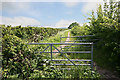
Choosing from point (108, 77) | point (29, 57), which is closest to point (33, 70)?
point (29, 57)

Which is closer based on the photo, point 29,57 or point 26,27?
point 29,57

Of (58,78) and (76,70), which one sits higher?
(76,70)

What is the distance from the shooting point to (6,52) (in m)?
3.09

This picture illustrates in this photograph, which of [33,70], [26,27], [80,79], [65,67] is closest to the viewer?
[80,79]

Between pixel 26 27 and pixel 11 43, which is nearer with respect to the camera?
pixel 11 43

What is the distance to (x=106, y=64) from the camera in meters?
A: 3.79

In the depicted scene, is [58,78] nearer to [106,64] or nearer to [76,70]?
[76,70]

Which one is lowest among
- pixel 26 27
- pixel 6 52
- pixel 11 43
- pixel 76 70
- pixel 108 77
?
pixel 108 77

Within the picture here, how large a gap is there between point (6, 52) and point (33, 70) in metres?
1.12

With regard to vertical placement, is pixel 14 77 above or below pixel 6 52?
below

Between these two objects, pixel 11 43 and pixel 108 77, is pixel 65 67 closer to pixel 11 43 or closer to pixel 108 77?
Result: pixel 108 77

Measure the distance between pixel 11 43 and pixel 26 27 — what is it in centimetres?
606

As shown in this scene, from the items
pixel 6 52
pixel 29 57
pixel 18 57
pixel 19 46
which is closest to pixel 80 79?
pixel 29 57

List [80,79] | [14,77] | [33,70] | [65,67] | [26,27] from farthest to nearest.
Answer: [26,27] < [65,67] < [33,70] < [80,79] < [14,77]
